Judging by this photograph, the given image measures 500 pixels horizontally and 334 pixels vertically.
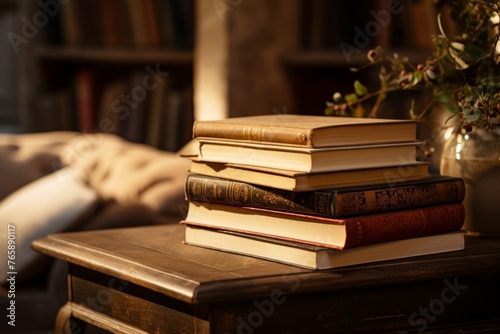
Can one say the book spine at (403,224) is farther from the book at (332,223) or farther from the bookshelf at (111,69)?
the bookshelf at (111,69)

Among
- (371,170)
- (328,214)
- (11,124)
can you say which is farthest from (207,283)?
(11,124)

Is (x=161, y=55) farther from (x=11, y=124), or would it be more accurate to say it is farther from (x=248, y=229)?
(x=248, y=229)

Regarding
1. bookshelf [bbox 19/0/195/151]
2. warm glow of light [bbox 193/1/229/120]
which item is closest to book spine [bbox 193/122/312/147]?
warm glow of light [bbox 193/1/229/120]

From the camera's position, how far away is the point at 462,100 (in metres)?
1.54

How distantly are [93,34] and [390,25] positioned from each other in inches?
57.4

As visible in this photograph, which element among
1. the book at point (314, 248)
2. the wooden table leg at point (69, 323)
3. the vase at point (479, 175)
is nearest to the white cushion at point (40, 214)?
the wooden table leg at point (69, 323)

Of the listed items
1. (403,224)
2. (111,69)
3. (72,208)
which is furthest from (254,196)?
(111,69)

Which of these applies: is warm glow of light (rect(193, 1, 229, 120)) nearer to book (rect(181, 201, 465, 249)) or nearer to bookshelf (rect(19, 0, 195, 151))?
bookshelf (rect(19, 0, 195, 151))

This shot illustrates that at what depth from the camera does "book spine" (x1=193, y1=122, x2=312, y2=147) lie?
1358mm

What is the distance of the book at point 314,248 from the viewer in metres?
1.35

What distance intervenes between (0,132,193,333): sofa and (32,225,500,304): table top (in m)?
0.98

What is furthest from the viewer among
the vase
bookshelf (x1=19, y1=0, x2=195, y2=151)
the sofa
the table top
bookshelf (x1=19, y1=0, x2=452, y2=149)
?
bookshelf (x1=19, y1=0, x2=195, y2=151)

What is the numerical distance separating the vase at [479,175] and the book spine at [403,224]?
0.32 ft

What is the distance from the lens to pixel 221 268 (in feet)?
4.45
